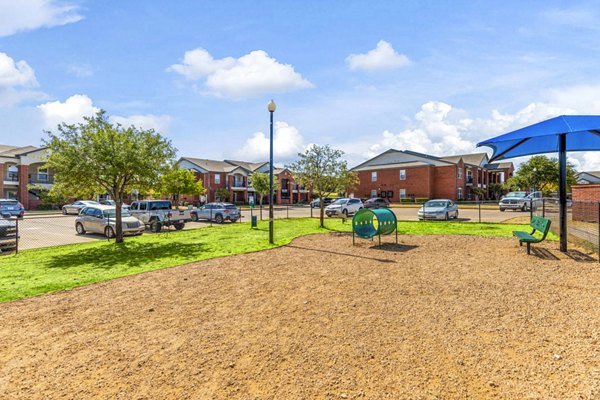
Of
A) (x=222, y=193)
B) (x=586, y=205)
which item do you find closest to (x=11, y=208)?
(x=222, y=193)

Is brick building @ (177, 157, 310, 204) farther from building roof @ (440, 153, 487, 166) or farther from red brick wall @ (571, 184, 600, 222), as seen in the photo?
red brick wall @ (571, 184, 600, 222)

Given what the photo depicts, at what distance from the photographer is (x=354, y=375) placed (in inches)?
145

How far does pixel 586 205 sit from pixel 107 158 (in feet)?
66.9

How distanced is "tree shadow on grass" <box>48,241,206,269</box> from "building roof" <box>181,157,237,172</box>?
49.9 m

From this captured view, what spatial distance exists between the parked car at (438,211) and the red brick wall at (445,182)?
31.9m

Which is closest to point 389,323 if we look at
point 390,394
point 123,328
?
point 390,394

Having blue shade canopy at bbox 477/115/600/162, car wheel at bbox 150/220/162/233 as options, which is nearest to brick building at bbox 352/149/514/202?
blue shade canopy at bbox 477/115/600/162

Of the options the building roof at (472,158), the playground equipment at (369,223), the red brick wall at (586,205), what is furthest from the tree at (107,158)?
the building roof at (472,158)

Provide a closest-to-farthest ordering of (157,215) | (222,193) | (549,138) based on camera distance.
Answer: (549,138) < (157,215) < (222,193)

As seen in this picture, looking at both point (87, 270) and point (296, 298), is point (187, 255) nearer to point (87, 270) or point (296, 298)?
point (87, 270)

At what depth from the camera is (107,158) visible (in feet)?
44.7

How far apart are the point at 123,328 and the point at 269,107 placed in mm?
10598

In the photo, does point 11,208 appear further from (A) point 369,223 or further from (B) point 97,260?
(A) point 369,223

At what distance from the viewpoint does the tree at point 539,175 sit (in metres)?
48.6
